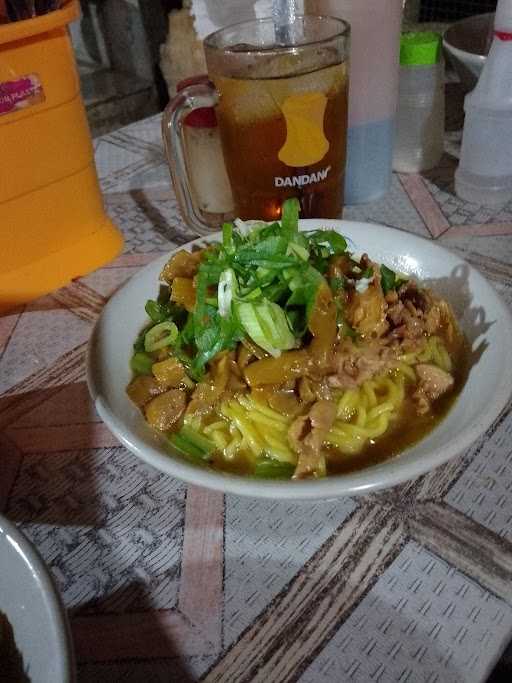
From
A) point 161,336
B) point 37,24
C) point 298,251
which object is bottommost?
point 161,336

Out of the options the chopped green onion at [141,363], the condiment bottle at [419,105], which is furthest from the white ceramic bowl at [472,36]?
the chopped green onion at [141,363]

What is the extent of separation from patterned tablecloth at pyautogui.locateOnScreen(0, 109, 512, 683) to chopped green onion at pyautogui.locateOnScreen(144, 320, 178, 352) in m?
0.15

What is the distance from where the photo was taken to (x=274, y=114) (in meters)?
1.14

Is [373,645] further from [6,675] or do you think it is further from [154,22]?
[154,22]

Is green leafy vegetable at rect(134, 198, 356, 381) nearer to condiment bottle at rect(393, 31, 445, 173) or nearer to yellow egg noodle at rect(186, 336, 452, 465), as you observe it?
yellow egg noodle at rect(186, 336, 452, 465)

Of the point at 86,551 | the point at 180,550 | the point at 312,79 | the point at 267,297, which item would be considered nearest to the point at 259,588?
the point at 180,550

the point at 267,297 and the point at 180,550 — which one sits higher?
the point at 267,297

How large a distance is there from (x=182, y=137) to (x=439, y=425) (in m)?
0.82

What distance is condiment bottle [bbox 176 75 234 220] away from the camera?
134 centimetres

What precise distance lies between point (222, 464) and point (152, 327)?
276 mm

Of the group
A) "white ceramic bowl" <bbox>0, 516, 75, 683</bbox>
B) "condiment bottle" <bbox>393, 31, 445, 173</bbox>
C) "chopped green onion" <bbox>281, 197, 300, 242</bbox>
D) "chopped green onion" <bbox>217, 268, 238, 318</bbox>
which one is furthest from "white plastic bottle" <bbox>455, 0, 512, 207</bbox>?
"white ceramic bowl" <bbox>0, 516, 75, 683</bbox>

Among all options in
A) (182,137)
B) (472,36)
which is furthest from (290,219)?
(472,36)

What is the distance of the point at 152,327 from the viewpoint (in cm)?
97

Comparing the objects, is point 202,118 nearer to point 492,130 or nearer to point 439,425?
point 492,130
